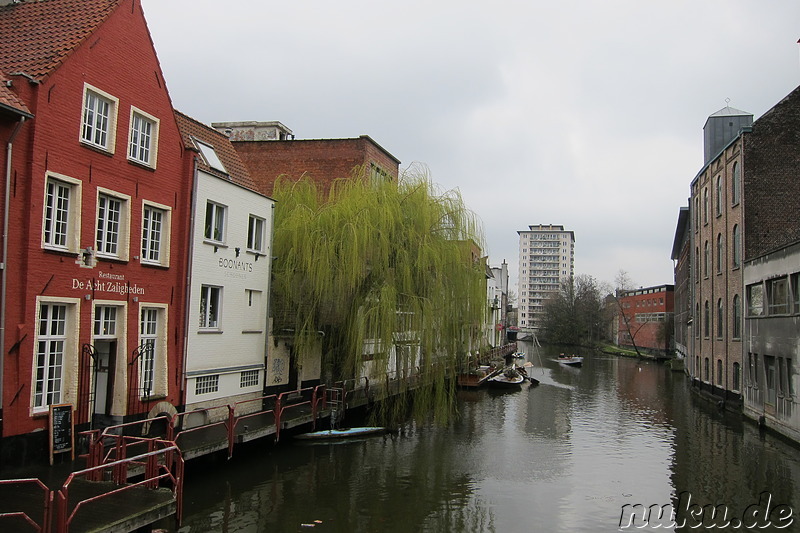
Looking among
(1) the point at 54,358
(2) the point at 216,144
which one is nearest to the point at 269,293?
(2) the point at 216,144

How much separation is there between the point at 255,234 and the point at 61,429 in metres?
8.97

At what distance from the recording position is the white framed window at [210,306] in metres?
17.3

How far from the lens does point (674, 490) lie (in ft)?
49.5

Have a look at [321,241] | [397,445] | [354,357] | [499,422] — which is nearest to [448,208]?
[321,241]

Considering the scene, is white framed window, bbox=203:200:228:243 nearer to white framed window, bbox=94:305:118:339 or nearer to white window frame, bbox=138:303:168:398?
white window frame, bbox=138:303:168:398

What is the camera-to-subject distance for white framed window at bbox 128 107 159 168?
14648 millimetres

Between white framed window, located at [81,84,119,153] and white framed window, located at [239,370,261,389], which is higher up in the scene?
white framed window, located at [81,84,119,153]

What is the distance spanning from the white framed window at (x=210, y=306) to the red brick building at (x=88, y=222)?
3.86 ft

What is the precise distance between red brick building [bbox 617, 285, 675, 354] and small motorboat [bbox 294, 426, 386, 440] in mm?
55987

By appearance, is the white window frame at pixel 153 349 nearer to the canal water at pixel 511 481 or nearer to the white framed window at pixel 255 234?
the canal water at pixel 511 481

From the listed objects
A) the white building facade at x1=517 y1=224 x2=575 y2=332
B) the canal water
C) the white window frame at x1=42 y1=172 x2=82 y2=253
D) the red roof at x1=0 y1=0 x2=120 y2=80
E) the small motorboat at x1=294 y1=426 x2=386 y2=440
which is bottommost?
the canal water

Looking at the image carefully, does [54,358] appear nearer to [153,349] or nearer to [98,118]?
[153,349]

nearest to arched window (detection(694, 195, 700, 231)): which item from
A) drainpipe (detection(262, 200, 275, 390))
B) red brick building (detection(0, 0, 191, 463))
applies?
drainpipe (detection(262, 200, 275, 390))

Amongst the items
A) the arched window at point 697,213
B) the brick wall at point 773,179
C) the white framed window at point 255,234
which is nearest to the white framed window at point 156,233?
the white framed window at point 255,234
